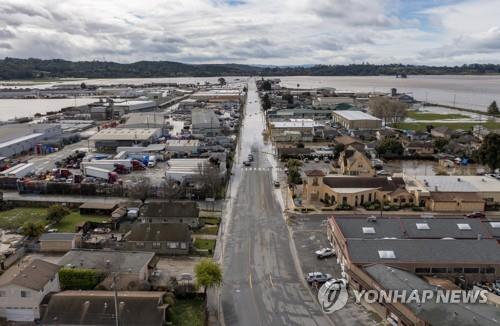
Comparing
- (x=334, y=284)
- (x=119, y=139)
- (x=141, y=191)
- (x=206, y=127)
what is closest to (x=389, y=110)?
(x=206, y=127)

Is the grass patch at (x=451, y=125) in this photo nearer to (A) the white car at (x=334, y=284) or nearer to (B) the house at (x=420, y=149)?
(B) the house at (x=420, y=149)

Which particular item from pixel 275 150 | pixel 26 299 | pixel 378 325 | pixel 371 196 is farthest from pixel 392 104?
pixel 26 299

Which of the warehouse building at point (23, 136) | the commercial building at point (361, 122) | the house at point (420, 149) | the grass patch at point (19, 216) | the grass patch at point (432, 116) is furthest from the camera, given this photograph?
the grass patch at point (432, 116)

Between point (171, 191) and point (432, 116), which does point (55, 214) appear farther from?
point (432, 116)

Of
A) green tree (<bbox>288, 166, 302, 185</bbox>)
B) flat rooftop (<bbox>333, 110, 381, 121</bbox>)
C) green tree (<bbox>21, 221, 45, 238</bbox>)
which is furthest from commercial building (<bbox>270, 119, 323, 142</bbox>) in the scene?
green tree (<bbox>21, 221, 45, 238</bbox>)

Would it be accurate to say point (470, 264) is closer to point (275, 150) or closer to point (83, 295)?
point (83, 295)

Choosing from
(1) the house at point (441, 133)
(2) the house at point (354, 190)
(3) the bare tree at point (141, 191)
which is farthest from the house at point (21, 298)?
(1) the house at point (441, 133)

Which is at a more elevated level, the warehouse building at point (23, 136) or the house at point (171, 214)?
the warehouse building at point (23, 136)
